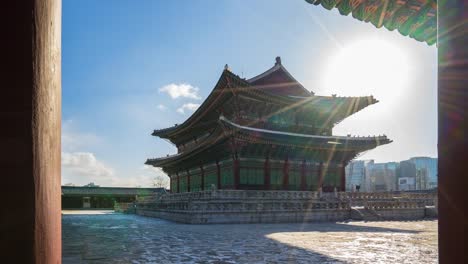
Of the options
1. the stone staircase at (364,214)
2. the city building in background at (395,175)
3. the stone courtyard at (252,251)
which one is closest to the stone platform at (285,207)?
the stone staircase at (364,214)

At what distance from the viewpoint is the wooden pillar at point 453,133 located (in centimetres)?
145

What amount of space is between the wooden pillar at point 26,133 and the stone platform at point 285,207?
64.4 ft

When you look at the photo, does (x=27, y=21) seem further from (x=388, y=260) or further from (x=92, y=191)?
(x=92, y=191)

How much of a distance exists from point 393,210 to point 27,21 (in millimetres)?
28351

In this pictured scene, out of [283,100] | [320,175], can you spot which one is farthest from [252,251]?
[320,175]

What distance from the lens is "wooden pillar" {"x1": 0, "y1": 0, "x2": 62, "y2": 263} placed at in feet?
3.43

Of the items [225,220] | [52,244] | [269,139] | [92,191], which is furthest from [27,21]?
[92,191]

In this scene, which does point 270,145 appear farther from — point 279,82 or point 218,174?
point 279,82

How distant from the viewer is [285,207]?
72.2 feet

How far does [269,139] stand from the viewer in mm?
24891

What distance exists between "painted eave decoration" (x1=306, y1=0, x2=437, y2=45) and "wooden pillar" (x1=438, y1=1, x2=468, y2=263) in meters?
1.93

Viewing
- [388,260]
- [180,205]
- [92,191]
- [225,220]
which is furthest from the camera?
[92,191]

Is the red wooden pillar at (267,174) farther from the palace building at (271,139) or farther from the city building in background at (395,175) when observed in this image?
the city building in background at (395,175)

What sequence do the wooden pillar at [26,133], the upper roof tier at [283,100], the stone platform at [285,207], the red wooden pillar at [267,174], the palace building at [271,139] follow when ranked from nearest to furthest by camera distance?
the wooden pillar at [26,133], the stone platform at [285,207], the palace building at [271,139], the red wooden pillar at [267,174], the upper roof tier at [283,100]
